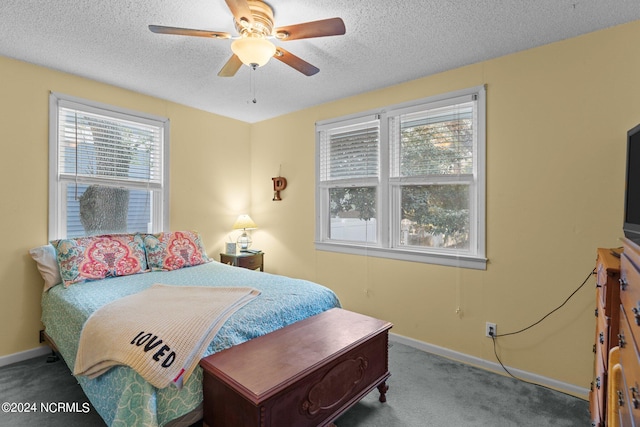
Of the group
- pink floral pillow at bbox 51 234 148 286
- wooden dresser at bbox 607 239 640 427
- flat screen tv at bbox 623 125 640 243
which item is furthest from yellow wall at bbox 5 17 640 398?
wooden dresser at bbox 607 239 640 427

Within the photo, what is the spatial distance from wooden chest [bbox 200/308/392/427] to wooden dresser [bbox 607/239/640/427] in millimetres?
1094

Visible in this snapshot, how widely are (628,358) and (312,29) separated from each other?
191cm

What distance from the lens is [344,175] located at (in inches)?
138

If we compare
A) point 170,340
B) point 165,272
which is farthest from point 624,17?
point 165,272

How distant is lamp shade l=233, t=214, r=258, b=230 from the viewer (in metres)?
4.05

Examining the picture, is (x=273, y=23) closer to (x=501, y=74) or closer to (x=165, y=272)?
(x=501, y=74)

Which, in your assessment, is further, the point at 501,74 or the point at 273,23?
the point at 501,74

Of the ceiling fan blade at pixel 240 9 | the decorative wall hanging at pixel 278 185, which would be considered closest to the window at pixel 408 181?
the decorative wall hanging at pixel 278 185

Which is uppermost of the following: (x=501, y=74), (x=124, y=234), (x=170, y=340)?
(x=501, y=74)

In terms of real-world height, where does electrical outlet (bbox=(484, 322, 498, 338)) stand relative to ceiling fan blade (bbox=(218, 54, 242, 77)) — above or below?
below

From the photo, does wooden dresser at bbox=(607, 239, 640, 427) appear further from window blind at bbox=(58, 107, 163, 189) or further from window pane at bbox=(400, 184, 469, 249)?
window blind at bbox=(58, 107, 163, 189)

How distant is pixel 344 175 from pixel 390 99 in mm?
907

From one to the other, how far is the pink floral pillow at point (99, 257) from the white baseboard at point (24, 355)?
778 mm

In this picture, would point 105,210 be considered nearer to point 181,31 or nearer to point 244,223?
point 244,223
